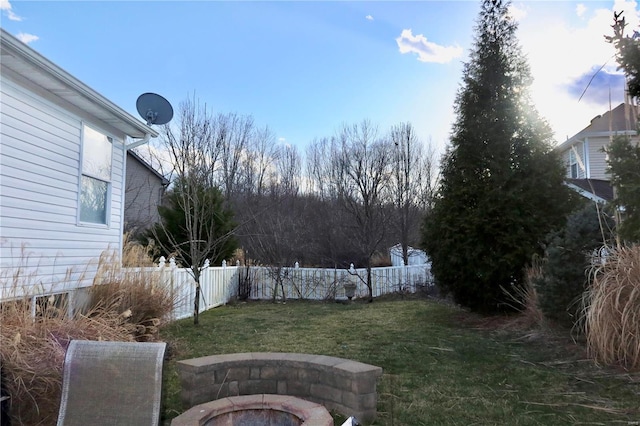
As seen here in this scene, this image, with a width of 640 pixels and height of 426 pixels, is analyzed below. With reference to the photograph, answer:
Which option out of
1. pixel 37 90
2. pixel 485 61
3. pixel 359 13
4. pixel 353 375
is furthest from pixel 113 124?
pixel 485 61

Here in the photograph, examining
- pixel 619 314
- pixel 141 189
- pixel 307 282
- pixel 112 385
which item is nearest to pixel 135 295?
pixel 112 385

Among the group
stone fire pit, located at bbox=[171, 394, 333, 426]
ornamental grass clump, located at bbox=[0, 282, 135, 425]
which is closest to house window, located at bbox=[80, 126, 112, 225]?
ornamental grass clump, located at bbox=[0, 282, 135, 425]

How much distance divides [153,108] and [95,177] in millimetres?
1804

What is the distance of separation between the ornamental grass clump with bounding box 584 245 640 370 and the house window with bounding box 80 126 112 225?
668 cm

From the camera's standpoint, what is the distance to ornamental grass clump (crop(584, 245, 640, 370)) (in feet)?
13.7

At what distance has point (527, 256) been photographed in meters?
7.51

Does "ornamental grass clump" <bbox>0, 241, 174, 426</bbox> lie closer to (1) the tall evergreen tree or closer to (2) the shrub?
(1) the tall evergreen tree

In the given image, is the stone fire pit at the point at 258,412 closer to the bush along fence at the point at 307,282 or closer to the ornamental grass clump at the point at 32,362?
the ornamental grass clump at the point at 32,362

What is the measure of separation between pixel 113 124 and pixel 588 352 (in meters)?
7.31

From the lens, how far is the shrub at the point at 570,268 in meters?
5.67

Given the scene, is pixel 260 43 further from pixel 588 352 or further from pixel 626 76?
pixel 588 352

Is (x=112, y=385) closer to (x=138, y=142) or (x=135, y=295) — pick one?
(x=135, y=295)

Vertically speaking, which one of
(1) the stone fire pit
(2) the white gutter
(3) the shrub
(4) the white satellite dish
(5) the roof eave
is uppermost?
(4) the white satellite dish

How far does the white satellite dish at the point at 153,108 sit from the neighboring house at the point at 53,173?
58 cm
